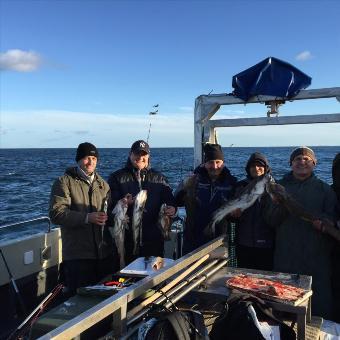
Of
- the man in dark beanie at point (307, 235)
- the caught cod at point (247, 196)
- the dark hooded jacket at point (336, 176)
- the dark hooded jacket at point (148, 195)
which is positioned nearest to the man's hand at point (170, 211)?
the dark hooded jacket at point (148, 195)

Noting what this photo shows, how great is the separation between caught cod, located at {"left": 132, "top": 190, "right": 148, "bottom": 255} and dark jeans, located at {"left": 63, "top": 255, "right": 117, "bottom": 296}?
449 mm

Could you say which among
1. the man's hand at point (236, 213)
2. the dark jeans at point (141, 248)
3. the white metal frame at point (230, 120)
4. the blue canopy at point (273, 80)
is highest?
the blue canopy at point (273, 80)

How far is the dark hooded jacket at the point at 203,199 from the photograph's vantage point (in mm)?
5816

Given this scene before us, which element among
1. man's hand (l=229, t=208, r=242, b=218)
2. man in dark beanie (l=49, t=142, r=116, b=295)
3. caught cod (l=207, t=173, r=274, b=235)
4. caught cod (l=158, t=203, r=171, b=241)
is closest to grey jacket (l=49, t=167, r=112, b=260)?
man in dark beanie (l=49, t=142, r=116, b=295)

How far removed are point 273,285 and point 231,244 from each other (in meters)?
2.06

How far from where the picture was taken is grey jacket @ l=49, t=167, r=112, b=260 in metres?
5.38

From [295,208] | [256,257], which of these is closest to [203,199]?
[256,257]

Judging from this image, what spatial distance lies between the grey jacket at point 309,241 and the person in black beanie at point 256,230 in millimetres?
219

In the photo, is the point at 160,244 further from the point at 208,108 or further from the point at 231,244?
the point at 208,108

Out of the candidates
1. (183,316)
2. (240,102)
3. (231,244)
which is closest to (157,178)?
(231,244)

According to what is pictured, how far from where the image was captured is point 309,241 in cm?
524

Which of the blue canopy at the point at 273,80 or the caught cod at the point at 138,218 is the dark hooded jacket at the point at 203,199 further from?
the blue canopy at the point at 273,80

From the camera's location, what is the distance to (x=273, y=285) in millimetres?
3900

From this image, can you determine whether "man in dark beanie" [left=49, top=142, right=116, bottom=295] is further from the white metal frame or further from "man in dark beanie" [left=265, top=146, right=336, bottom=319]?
"man in dark beanie" [left=265, top=146, right=336, bottom=319]
